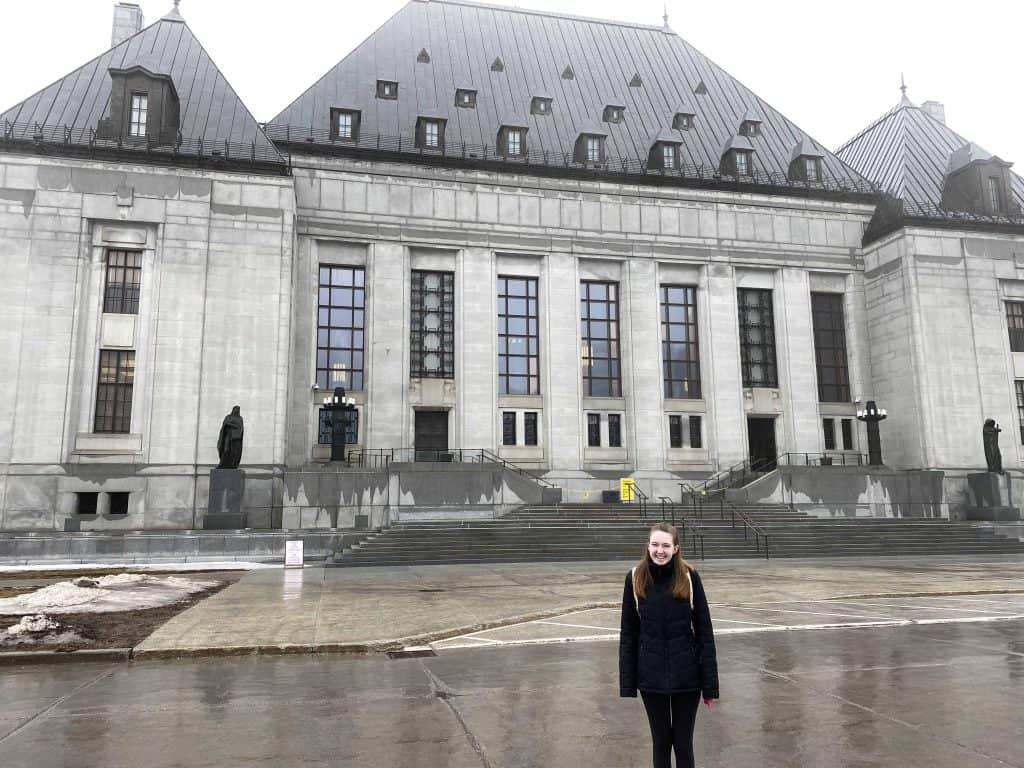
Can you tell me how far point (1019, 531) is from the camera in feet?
107

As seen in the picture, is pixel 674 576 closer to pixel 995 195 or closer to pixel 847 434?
pixel 847 434

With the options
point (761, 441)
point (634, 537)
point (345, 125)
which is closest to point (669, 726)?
point (634, 537)

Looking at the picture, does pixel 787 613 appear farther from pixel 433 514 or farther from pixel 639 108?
pixel 639 108

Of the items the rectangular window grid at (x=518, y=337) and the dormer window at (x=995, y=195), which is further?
the dormer window at (x=995, y=195)

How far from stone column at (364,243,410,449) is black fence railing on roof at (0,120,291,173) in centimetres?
647

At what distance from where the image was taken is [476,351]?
38.3 m

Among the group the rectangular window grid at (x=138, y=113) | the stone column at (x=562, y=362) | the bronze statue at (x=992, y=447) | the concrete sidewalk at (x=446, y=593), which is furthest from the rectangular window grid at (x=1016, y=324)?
the rectangular window grid at (x=138, y=113)

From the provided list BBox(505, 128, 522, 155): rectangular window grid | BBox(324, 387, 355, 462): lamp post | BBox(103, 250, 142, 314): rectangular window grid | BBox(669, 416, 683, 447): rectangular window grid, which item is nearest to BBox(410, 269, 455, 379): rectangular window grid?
BBox(324, 387, 355, 462): lamp post

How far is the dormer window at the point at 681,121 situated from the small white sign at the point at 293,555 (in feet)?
112

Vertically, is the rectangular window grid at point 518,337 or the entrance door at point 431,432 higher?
the rectangular window grid at point 518,337

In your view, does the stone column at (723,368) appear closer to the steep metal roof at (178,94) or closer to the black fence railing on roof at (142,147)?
the black fence railing on roof at (142,147)

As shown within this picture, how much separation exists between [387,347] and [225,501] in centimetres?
1243

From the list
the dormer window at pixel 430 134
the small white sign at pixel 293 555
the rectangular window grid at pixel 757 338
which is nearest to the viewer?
the small white sign at pixel 293 555

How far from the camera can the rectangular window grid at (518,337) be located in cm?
3931
